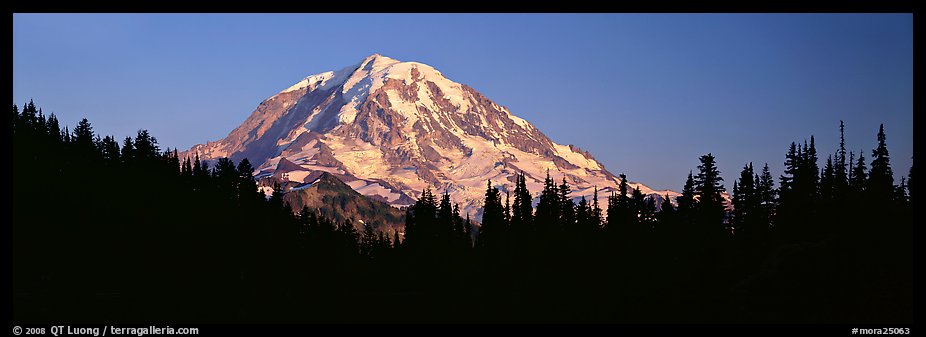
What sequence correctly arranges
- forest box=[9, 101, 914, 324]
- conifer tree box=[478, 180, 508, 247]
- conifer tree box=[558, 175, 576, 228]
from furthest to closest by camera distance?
1. conifer tree box=[478, 180, 508, 247]
2. conifer tree box=[558, 175, 576, 228]
3. forest box=[9, 101, 914, 324]

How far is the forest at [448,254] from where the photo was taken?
96.1 metres

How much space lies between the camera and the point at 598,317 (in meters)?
87.4

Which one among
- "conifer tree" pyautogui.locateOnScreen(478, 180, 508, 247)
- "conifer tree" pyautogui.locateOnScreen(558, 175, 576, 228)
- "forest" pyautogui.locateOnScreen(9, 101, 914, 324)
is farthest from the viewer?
"conifer tree" pyautogui.locateOnScreen(478, 180, 508, 247)

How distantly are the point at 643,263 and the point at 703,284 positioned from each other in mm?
16764

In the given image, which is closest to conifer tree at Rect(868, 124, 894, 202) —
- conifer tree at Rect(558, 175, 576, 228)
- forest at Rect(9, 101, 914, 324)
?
forest at Rect(9, 101, 914, 324)

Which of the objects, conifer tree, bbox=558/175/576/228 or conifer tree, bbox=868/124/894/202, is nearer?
conifer tree, bbox=868/124/894/202

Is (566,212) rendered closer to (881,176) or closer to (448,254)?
(448,254)

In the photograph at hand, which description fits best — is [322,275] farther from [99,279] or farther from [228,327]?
[228,327]

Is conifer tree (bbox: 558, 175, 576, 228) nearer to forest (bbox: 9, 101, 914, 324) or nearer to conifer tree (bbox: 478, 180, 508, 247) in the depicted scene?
forest (bbox: 9, 101, 914, 324)

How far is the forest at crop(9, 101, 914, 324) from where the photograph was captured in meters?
96.1

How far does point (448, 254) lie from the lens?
162 meters

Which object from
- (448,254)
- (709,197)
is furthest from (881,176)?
(448,254)
